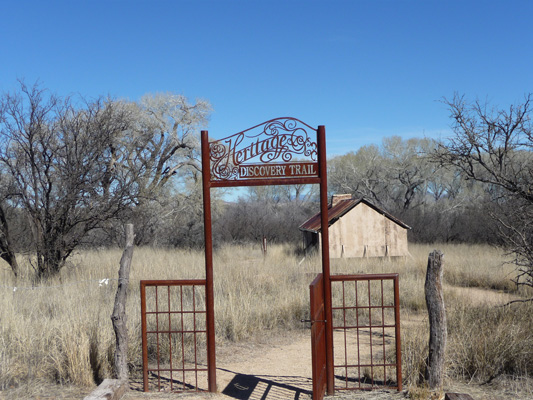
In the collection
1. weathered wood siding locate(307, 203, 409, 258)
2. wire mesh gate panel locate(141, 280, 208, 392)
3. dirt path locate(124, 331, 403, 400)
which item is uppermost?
weathered wood siding locate(307, 203, 409, 258)

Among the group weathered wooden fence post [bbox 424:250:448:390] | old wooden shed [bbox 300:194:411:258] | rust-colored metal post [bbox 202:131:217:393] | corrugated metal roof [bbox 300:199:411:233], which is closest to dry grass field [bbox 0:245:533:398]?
weathered wooden fence post [bbox 424:250:448:390]

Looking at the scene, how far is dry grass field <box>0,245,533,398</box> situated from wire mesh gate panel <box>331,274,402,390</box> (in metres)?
0.32

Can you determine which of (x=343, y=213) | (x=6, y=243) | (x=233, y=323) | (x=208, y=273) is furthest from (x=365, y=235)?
(x=208, y=273)

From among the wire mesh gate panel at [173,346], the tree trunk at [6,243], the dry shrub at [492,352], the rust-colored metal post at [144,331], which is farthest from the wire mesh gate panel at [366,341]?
the tree trunk at [6,243]

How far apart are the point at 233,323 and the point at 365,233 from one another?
10705 millimetres

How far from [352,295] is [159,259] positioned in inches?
286

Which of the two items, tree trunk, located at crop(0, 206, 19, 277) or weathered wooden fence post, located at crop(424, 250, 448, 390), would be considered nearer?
weathered wooden fence post, located at crop(424, 250, 448, 390)

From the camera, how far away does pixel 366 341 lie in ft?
27.5

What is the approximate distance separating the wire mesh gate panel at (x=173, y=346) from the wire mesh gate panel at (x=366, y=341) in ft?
5.64

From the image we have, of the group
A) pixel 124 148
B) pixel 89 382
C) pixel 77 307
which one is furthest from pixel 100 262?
pixel 124 148

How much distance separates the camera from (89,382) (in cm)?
606

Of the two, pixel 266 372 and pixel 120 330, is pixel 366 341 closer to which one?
pixel 266 372

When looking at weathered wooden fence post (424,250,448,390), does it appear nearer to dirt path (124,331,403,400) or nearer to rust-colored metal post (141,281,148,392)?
dirt path (124,331,403,400)

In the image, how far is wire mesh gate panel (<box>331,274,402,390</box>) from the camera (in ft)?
18.5
